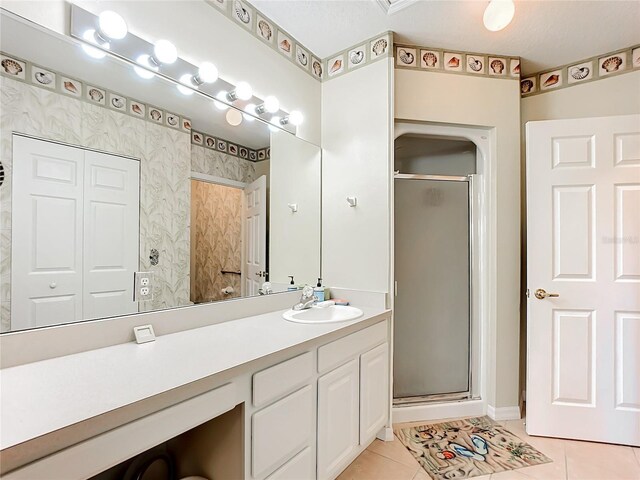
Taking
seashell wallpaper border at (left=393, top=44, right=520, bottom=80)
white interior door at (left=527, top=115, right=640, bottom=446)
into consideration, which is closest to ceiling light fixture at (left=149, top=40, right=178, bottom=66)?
seashell wallpaper border at (left=393, top=44, right=520, bottom=80)

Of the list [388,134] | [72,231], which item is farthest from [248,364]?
[388,134]

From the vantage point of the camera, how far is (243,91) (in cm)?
175

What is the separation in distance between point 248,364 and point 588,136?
2.42 meters

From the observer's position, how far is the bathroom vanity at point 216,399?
72 centimetres

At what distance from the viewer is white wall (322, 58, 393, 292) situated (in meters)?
2.07

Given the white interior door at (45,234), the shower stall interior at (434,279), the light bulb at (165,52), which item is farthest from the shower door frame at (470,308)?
the white interior door at (45,234)

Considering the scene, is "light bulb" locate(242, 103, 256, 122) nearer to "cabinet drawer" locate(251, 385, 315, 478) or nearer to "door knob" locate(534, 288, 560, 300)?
"cabinet drawer" locate(251, 385, 315, 478)

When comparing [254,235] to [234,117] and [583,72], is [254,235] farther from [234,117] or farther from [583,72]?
[583,72]

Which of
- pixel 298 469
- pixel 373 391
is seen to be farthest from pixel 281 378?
pixel 373 391

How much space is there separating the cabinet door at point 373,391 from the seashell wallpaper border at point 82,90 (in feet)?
5.15

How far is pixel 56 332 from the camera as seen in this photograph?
110 centimetres

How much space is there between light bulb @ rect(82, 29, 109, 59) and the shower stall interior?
6.27 feet

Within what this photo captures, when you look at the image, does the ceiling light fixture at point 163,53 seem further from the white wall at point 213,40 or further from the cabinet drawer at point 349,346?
the cabinet drawer at point 349,346

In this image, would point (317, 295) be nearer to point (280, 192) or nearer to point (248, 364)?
point (280, 192)
